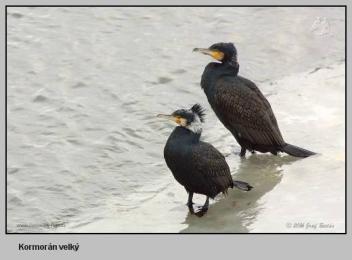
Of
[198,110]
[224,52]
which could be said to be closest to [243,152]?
[224,52]

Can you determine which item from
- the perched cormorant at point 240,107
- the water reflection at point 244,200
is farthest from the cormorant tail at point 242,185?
the perched cormorant at point 240,107

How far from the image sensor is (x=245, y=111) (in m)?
9.04

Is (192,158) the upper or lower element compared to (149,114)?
upper

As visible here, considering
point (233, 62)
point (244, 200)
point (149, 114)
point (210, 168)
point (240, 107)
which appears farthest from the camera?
point (149, 114)

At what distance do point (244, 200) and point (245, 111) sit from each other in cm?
117

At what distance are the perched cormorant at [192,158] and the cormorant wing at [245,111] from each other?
1136 millimetres

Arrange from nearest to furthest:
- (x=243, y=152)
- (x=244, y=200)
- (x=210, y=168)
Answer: (x=210, y=168) → (x=244, y=200) → (x=243, y=152)

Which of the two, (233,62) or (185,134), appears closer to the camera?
(185,134)

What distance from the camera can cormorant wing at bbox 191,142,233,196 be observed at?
7.81 m

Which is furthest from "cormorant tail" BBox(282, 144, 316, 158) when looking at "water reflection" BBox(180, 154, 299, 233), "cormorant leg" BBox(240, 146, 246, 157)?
"cormorant leg" BBox(240, 146, 246, 157)

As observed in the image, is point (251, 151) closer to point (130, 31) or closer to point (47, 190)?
point (47, 190)

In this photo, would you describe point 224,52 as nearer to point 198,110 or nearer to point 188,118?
point 198,110

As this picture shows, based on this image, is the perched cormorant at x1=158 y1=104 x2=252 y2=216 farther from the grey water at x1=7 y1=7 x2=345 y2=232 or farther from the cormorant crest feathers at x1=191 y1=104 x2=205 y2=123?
the grey water at x1=7 y1=7 x2=345 y2=232

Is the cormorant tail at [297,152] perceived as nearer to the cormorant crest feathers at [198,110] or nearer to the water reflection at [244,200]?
the water reflection at [244,200]
